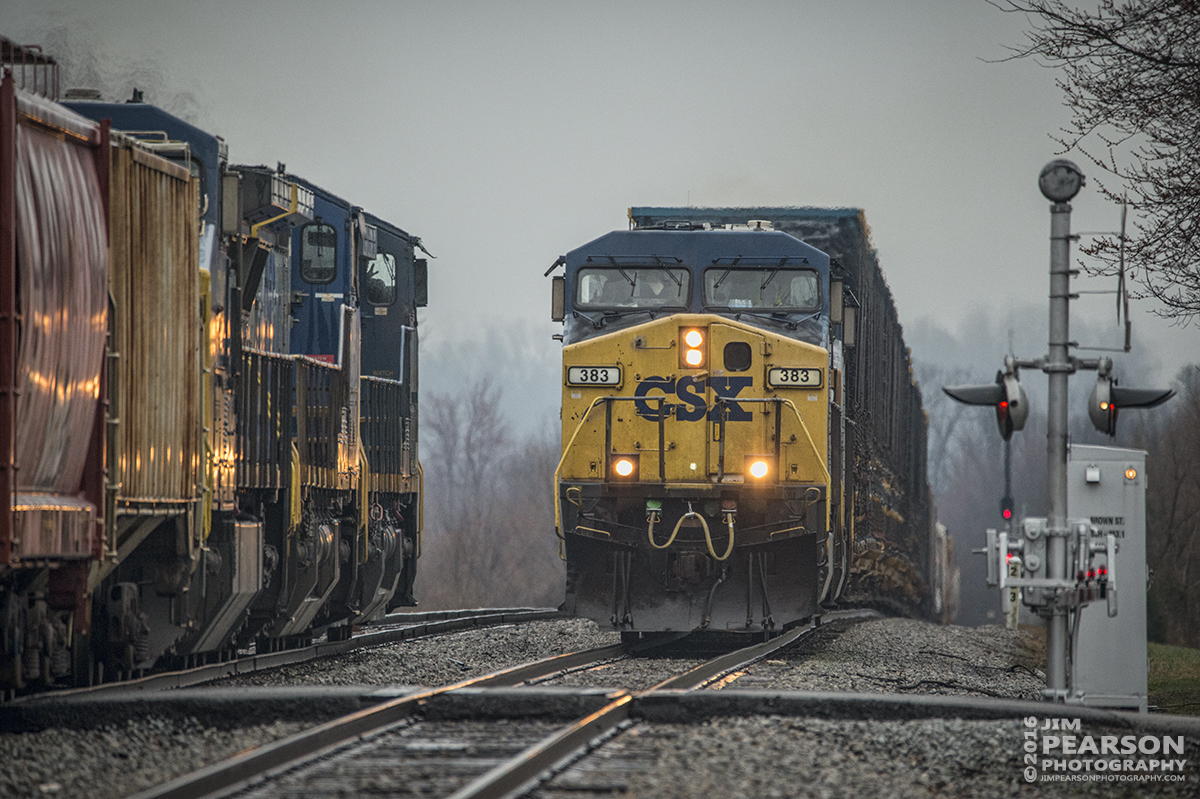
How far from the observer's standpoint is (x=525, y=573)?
5438cm

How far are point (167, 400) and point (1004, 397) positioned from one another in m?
5.59

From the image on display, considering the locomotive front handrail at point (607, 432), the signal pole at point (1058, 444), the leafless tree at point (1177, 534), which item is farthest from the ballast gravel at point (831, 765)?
the leafless tree at point (1177, 534)

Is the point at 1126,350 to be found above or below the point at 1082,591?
above

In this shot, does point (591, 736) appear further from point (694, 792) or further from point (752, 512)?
point (752, 512)

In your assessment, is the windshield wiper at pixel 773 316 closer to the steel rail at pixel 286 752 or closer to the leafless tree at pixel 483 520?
the steel rail at pixel 286 752

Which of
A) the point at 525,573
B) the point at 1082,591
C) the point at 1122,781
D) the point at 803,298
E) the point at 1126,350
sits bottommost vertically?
the point at 525,573

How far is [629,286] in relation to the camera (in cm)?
1442

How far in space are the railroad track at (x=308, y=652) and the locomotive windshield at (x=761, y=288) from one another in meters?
5.22

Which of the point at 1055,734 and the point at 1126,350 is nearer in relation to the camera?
the point at 1055,734

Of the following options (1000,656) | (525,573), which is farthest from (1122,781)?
(525,573)

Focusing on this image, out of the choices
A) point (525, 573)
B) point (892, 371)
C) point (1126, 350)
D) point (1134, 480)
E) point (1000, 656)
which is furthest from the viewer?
point (525, 573)

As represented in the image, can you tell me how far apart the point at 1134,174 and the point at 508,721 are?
700 cm

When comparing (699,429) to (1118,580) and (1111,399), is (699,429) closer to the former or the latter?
(1118,580)

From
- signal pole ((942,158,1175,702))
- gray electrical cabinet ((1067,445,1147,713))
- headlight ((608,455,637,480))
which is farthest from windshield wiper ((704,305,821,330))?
signal pole ((942,158,1175,702))
